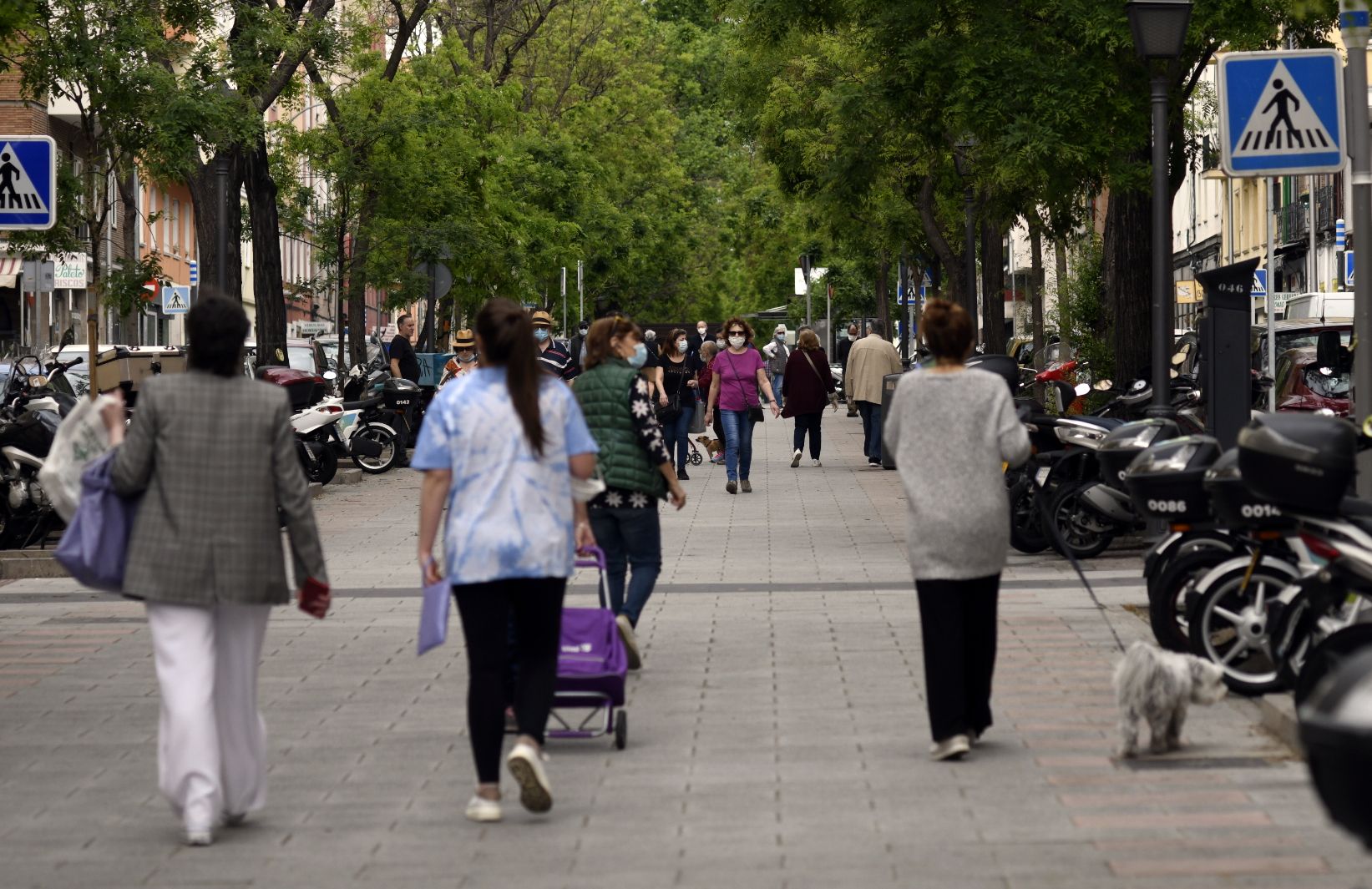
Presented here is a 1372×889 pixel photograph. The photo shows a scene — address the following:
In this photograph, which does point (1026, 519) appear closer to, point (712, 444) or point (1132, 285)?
point (1132, 285)

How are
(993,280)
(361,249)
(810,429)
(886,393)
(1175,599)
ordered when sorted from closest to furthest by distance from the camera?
(1175,599) < (886,393) < (810,429) < (361,249) < (993,280)

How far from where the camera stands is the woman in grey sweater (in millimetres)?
8023

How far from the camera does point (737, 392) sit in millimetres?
24922

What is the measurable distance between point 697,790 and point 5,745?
113 inches

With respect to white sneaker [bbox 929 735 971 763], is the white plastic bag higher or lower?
higher

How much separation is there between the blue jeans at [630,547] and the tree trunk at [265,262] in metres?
18.5

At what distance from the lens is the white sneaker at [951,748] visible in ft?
26.0

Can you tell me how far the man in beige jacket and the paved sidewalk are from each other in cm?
1514

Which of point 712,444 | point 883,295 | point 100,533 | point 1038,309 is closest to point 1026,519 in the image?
point 100,533

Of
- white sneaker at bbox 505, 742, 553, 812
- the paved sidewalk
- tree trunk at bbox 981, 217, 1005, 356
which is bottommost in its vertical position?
the paved sidewalk

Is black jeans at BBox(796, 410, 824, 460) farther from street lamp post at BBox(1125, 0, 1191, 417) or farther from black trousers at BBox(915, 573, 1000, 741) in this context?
black trousers at BBox(915, 573, 1000, 741)

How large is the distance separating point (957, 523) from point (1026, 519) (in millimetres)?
7922

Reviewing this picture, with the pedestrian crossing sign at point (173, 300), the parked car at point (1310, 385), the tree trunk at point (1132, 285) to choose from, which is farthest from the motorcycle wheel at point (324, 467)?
the pedestrian crossing sign at point (173, 300)

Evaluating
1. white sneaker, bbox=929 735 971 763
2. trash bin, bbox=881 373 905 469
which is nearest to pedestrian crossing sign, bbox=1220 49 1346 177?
white sneaker, bbox=929 735 971 763
